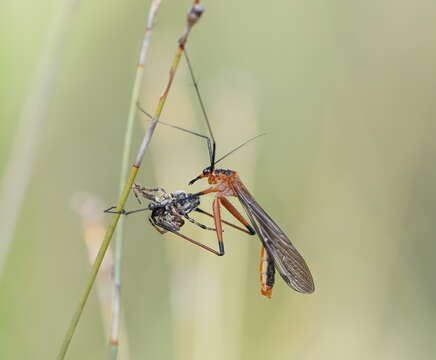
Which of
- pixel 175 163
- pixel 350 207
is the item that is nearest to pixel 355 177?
pixel 350 207

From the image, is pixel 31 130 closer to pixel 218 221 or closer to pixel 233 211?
pixel 218 221

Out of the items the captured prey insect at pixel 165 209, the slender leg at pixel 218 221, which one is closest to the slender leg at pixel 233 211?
the slender leg at pixel 218 221

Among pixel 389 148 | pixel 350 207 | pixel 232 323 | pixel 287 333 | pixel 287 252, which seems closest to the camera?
pixel 287 252

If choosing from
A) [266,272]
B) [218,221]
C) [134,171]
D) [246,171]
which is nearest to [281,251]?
[266,272]

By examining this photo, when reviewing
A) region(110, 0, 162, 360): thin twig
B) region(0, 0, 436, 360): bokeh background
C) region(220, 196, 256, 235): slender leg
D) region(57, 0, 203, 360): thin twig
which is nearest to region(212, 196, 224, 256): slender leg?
region(220, 196, 256, 235): slender leg

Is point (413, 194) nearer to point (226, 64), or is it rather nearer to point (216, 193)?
point (226, 64)

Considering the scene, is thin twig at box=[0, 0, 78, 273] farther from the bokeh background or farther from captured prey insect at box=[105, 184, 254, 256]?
captured prey insect at box=[105, 184, 254, 256]

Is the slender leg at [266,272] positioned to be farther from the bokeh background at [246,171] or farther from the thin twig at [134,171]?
the thin twig at [134,171]
